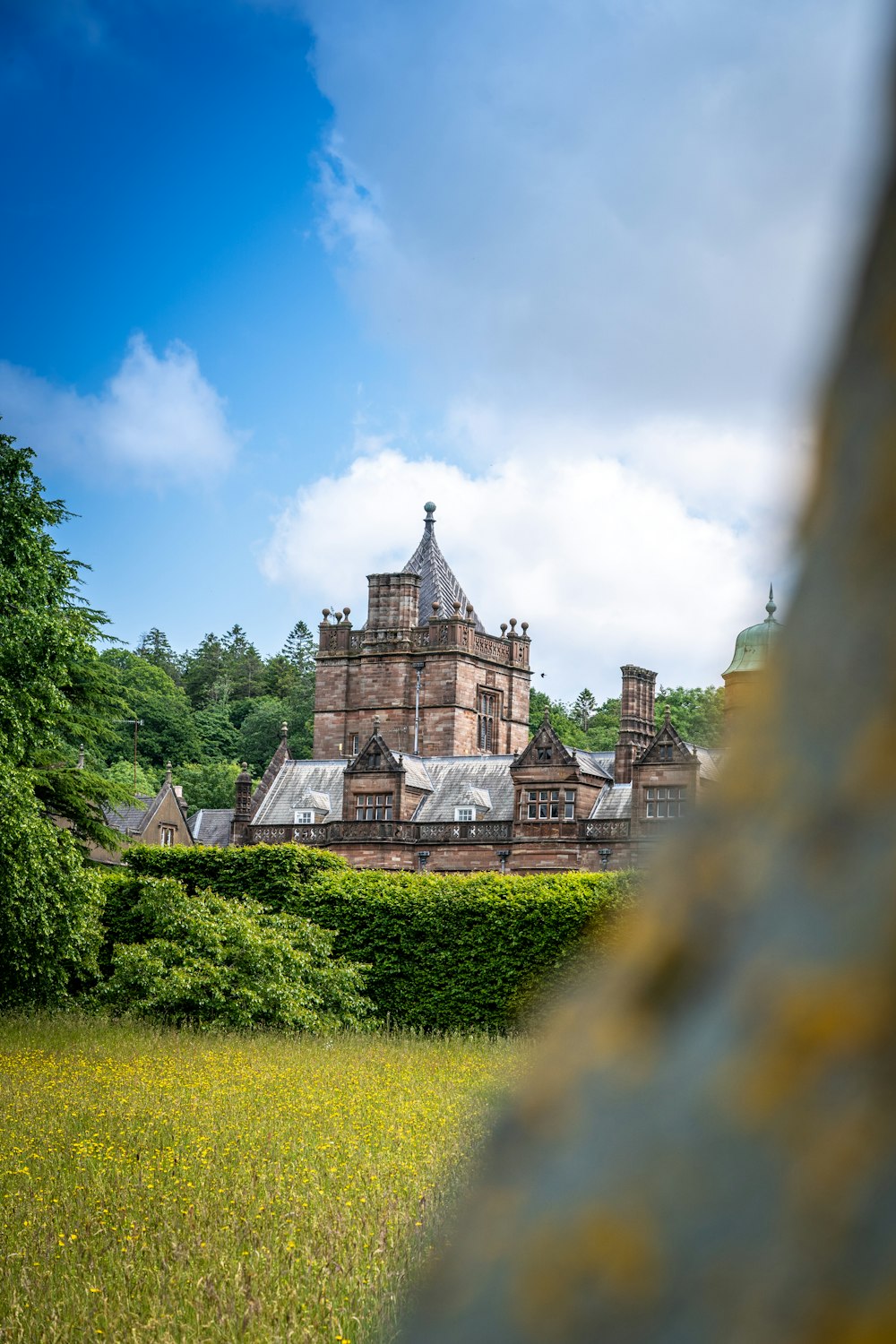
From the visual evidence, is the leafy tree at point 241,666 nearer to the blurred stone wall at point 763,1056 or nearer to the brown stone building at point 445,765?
the brown stone building at point 445,765

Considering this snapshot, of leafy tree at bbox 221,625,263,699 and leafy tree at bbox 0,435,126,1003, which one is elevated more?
leafy tree at bbox 221,625,263,699

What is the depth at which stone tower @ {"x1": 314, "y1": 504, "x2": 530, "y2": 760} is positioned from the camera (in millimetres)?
59812

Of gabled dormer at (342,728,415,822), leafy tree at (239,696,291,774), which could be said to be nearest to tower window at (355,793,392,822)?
gabled dormer at (342,728,415,822)

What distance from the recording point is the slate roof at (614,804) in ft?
149

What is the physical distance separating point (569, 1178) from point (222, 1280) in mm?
6743

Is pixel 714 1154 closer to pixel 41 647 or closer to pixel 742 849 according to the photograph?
pixel 742 849

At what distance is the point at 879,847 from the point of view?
462 millimetres

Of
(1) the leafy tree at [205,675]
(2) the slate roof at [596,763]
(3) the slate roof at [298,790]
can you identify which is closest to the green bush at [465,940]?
(2) the slate roof at [596,763]

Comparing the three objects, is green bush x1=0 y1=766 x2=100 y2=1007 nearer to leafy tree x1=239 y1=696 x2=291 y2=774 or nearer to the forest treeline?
the forest treeline

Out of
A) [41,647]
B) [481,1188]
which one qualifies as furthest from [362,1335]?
[41,647]

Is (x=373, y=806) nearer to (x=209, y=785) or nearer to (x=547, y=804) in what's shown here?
(x=547, y=804)

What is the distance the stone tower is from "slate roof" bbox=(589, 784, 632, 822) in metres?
13.6

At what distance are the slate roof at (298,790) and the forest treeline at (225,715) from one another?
16.1m

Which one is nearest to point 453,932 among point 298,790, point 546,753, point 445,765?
point 546,753
